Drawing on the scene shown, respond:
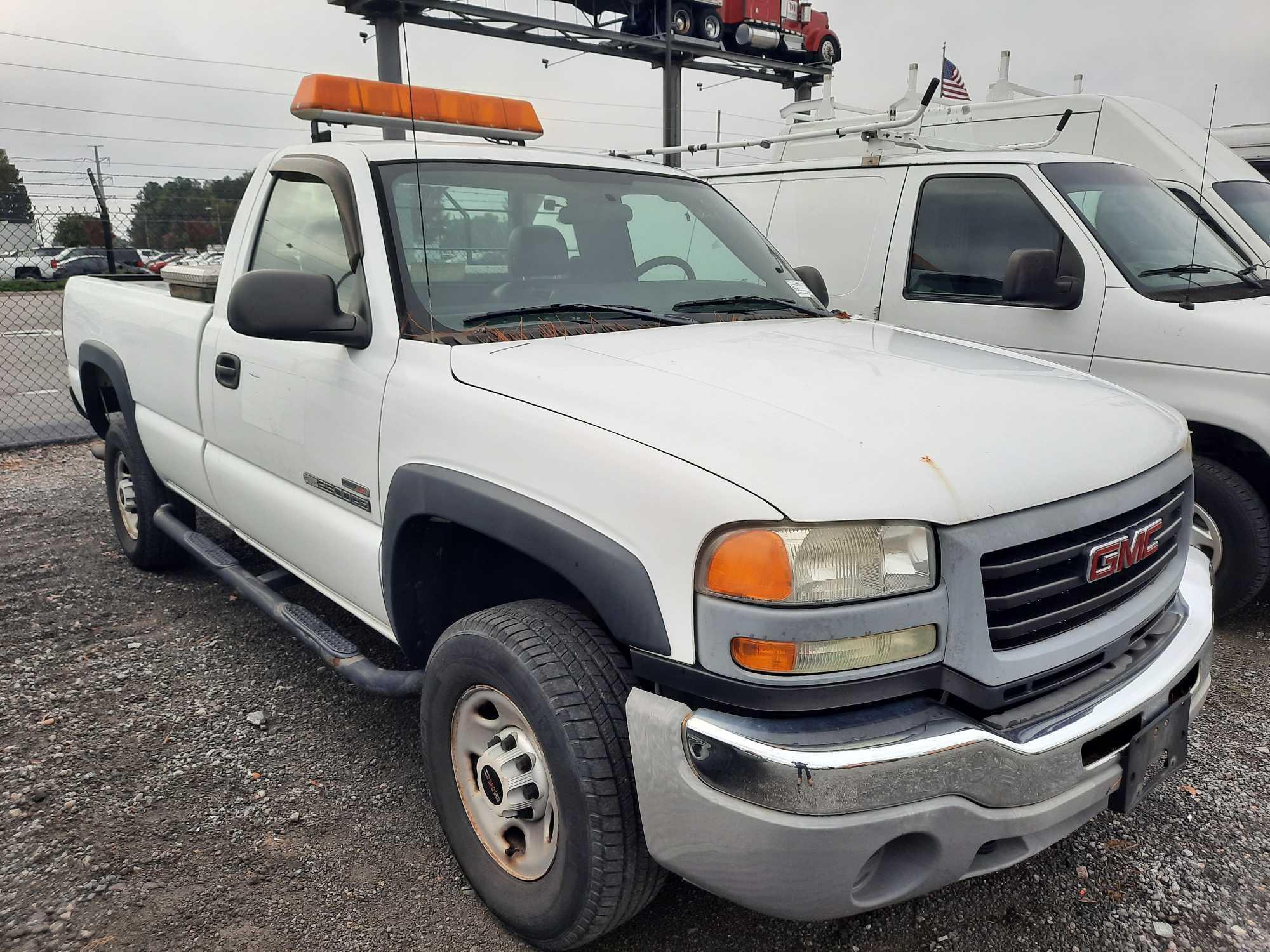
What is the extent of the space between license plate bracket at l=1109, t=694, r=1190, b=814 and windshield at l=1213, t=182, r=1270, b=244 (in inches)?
228

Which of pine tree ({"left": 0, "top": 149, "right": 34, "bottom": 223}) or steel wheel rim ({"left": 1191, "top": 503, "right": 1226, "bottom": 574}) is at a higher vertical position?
pine tree ({"left": 0, "top": 149, "right": 34, "bottom": 223})

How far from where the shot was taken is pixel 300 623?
2.97 meters

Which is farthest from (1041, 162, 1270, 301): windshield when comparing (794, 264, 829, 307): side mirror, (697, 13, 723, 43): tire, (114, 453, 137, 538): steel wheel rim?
(697, 13, 723, 43): tire

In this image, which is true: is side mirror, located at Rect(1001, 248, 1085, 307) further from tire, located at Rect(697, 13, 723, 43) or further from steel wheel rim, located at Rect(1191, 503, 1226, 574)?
tire, located at Rect(697, 13, 723, 43)

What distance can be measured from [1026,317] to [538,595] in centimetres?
318

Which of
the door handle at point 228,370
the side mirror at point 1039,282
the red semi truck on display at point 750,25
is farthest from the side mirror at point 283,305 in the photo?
the red semi truck on display at point 750,25

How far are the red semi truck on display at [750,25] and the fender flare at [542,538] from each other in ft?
54.9

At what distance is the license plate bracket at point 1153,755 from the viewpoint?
1926mm

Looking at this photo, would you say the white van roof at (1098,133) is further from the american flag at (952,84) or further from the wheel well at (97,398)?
the wheel well at (97,398)

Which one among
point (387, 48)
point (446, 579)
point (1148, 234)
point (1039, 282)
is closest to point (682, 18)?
point (387, 48)

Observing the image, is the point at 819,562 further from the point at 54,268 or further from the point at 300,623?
the point at 54,268

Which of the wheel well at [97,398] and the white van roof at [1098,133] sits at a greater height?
the white van roof at [1098,133]

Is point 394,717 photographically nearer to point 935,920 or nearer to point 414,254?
point 414,254

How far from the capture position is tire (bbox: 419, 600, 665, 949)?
1838 mm
